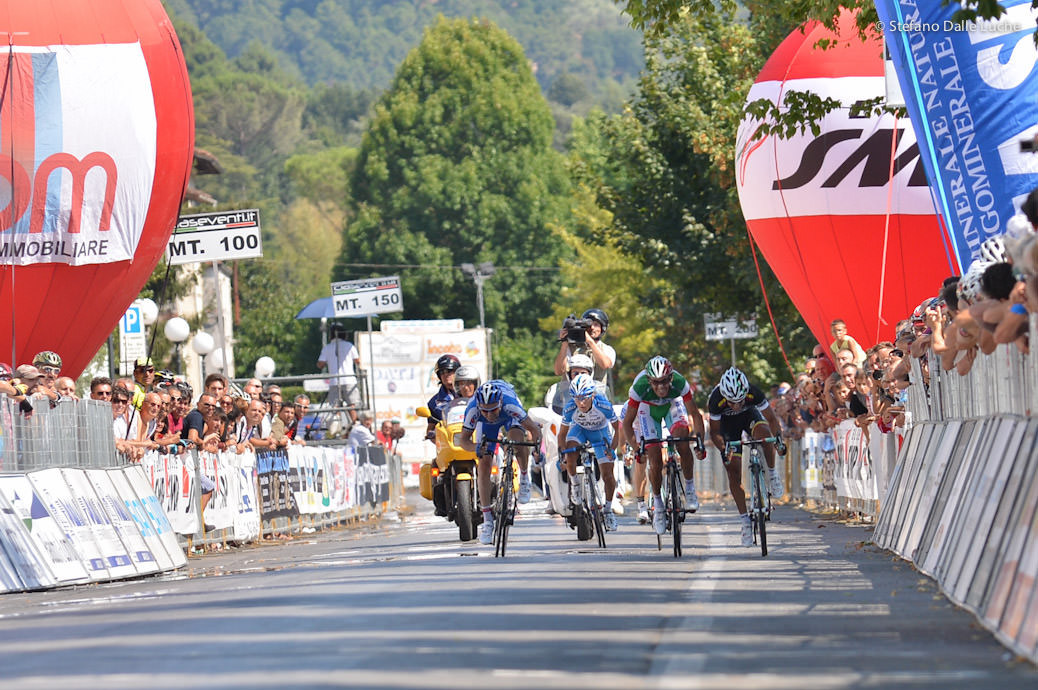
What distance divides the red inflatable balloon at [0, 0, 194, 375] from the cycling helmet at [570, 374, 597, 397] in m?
8.80

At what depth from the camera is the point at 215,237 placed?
26.8m

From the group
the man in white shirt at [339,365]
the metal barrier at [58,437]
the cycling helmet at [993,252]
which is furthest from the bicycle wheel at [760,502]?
the man in white shirt at [339,365]

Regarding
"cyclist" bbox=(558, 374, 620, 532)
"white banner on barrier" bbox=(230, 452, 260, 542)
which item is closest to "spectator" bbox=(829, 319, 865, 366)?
"cyclist" bbox=(558, 374, 620, 532)

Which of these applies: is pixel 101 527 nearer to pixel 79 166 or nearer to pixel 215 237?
pixel 79 166

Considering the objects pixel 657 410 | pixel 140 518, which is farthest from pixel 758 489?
pixel 140 518

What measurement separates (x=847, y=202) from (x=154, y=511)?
13.5 meters

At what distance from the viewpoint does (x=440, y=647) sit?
9594mm

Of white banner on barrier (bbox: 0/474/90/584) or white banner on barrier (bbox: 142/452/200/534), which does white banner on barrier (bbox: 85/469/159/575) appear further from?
white banner on barrier (bbox: 142/452/200/534)

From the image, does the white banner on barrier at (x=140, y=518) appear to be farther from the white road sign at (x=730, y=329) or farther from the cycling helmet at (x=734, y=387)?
the white road sign at (x=730, y=329)

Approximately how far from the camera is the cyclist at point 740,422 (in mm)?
16625

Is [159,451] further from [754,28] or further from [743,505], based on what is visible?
[754,28]

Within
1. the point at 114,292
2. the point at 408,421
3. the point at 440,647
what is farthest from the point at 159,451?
the point at 408,421

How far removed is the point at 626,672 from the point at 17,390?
9.53 meters

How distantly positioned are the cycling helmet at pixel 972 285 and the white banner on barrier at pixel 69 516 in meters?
7.84
